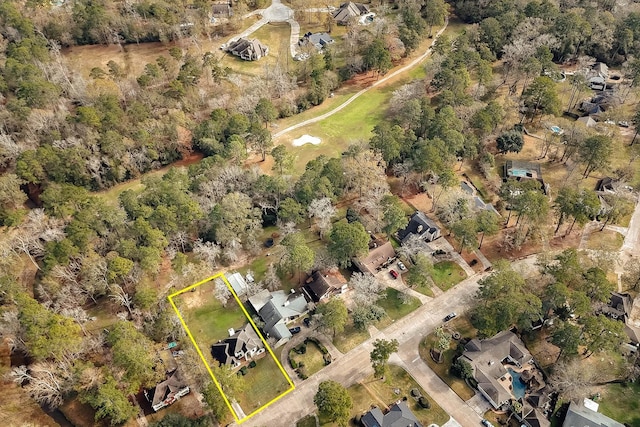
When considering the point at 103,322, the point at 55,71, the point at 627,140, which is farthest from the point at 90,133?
the point at 627,140

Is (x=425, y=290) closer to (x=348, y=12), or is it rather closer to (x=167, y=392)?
(x=167, y=392)

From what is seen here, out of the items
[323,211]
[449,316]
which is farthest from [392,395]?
[323,211]

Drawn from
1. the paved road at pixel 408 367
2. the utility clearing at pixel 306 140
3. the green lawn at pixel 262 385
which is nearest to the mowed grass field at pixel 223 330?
the green lawn at pixel 262 385

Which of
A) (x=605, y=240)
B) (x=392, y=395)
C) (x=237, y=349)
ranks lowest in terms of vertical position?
(x=392, y=395)

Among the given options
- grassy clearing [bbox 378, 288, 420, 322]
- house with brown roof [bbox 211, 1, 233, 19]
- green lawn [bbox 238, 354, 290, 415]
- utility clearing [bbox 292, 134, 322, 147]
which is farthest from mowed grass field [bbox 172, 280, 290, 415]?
house with brown roof [bbox 211, 1, 233, 19]

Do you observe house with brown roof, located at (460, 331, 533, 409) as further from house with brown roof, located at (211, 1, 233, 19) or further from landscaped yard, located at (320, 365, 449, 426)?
house with brown roof, located at (211, 1, 233, 19)

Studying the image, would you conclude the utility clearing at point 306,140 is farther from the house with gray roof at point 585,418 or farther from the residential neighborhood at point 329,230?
the house with gray roof at point 585,418
